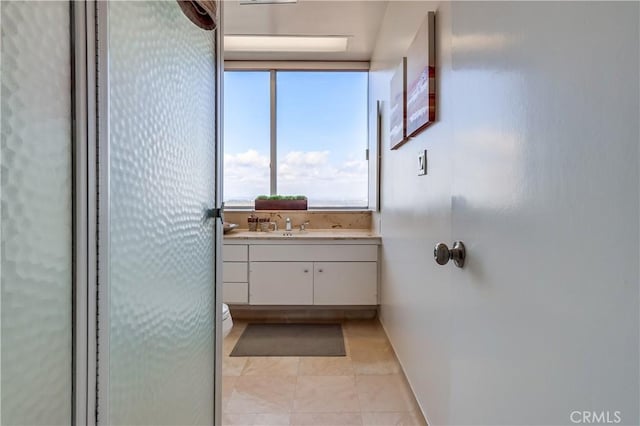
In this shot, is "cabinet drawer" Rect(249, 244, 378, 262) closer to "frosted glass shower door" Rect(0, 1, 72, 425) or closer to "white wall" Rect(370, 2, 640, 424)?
"white wall" Rect(370, 2, 640, 424)

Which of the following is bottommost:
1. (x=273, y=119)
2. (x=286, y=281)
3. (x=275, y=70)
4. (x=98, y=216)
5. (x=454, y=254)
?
(x=286, y=281)

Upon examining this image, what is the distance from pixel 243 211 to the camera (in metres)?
3.42

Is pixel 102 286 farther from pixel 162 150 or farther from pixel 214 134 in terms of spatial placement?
pixel 214 134

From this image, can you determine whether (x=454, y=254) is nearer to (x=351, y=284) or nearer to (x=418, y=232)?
(x=418, y=232)

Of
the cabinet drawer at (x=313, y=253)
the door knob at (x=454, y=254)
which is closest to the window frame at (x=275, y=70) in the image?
the cabinet drawer at (x=313, y=253)

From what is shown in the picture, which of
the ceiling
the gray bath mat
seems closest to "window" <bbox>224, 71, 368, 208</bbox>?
the ceiling

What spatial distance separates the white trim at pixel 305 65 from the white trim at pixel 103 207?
2.94m

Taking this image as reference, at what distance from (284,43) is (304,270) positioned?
2.05 m

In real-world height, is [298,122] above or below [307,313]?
above

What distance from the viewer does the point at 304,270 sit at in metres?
2.90

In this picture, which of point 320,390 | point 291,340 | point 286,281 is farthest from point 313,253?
point 320,390

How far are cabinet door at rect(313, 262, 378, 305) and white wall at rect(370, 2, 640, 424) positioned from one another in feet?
6.28

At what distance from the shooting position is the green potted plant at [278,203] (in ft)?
11.1

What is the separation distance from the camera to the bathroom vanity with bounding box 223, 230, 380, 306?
9.46ft
